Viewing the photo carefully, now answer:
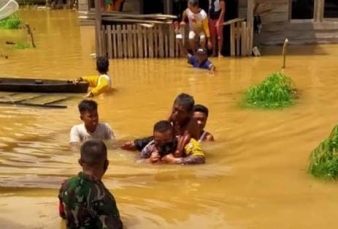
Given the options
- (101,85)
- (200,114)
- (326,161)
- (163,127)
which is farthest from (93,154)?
(101,85)

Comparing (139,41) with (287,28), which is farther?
(287,28)

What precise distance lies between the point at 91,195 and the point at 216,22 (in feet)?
35.1

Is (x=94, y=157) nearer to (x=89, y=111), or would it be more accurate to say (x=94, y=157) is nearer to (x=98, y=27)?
(x=89, y=111)

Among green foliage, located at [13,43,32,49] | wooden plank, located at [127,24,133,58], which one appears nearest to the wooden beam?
wooden plank, located at [127,24,133,58]

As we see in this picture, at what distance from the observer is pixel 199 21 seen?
1455cm

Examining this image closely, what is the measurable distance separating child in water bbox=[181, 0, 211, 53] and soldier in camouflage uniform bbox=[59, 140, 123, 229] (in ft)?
33.3

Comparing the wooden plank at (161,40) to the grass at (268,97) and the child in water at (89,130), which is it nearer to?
the grass at (268,97)

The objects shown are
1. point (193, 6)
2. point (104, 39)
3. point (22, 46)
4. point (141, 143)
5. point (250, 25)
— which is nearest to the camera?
point (141, 143)

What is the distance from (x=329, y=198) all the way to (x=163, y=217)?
1.55 metres

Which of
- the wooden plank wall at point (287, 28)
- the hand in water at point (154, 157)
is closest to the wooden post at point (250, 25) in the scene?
the wooden plank wall at point (287, 28)

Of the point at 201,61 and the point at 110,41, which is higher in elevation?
the point at 110,41

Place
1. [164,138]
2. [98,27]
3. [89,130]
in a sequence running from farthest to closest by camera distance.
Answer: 1. [98,27]
2. [89,130]
3. [164,138]

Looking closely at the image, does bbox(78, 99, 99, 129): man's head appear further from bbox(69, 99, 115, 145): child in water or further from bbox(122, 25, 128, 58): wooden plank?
bbox(122, 25, 128, 58): wooden plank

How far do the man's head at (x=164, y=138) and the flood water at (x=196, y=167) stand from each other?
0.72ft
